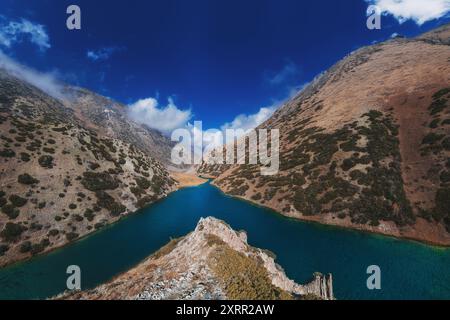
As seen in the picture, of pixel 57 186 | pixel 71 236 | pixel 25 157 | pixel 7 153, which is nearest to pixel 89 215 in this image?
pixel 71 236

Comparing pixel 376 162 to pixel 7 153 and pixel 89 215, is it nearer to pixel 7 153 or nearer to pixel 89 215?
pixel 89 215

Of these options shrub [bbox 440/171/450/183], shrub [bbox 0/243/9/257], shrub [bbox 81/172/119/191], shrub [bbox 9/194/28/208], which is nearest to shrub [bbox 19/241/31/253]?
shrub [bbox 0/243/9/257]

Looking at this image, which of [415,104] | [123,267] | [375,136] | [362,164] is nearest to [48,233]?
[123,267]

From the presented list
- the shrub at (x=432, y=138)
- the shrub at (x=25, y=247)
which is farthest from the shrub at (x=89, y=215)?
the shrub at (x=432, y=138)

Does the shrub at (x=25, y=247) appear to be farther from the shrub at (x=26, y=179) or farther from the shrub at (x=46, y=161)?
the shrub at (x=46, y=161)

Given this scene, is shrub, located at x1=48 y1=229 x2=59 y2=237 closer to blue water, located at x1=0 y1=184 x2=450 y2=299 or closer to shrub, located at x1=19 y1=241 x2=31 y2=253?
→ shrub, located at x1=19 y1=241 x2=31 y2=253
